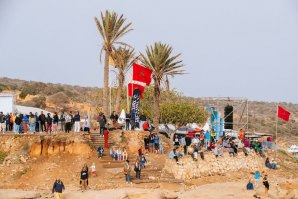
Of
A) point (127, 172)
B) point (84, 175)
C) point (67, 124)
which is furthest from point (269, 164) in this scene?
point (84, 175)

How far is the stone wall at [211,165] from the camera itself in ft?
112

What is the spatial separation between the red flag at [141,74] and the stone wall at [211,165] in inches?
328

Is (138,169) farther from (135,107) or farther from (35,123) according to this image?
(35,123)

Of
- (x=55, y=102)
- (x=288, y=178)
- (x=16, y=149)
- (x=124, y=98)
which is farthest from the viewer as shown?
(x=55, y=102)

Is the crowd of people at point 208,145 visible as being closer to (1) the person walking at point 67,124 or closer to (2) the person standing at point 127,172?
(2) the person standing at point 127,172

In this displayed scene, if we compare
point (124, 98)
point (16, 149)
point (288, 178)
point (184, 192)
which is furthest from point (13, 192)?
point (124, 98)

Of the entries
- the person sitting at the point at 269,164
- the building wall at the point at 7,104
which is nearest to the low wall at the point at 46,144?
the building wall at the point at 7,104

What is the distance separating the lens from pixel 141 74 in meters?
41.3

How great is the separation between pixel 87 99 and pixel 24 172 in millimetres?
59925

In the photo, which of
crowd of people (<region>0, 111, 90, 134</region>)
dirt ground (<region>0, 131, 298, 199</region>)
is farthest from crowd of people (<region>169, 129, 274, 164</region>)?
crowd of people (<region>0, 111, 90, 134</region>)

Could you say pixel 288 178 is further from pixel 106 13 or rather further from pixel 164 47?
pixel 106 13

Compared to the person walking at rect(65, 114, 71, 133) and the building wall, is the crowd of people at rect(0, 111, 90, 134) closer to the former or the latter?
the person walking at rect(65, 114, 71, 133)

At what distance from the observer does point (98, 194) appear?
2902 cm

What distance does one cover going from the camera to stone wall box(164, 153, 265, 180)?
3416 centimetres
